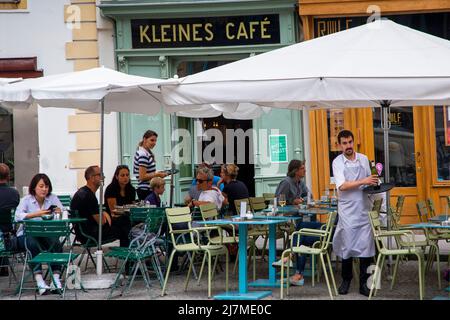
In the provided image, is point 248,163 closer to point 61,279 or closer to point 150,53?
point 150,53

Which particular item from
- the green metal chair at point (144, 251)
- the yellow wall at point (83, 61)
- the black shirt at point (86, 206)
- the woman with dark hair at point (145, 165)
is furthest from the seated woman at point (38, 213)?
the yellow wall at point (83, 61)

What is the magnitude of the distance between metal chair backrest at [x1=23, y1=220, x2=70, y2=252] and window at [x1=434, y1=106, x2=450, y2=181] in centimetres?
814

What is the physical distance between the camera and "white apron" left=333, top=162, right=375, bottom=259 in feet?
33.9

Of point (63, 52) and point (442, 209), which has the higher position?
point (63, 52)

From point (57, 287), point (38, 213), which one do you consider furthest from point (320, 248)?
point (38, 213)

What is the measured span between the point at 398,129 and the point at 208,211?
6162 millimetres

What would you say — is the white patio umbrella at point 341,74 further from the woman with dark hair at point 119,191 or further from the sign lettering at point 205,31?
the sign lettering at point 205,31

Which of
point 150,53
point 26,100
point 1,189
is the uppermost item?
point 150,53

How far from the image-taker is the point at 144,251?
35.9ft

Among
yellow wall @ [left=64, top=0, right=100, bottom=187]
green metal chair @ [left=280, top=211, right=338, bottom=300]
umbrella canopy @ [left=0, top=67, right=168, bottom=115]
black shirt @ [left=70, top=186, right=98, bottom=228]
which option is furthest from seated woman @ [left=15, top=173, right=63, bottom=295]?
yellow wall @ [left=64, top=0, right=100, bottom=187]

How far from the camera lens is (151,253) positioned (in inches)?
433

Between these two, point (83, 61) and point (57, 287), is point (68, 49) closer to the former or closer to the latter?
point (83, 61)

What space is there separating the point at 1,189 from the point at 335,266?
4617mm
